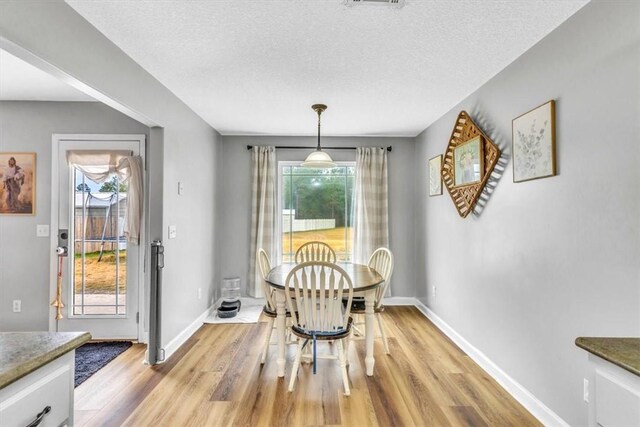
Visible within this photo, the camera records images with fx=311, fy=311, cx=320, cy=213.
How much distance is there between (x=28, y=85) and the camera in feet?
9.01

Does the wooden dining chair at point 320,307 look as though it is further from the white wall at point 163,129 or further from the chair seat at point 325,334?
the white wall at point 163,129

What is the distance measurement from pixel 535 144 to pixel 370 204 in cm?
252

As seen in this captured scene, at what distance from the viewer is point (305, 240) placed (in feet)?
15.2

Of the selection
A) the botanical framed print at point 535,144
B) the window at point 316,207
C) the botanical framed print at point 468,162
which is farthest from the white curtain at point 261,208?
the botanical framed print at point 535,144

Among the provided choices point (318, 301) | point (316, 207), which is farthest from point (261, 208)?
point (318, 301)

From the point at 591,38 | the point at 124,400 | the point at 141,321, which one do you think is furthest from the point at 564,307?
the point at 141,321

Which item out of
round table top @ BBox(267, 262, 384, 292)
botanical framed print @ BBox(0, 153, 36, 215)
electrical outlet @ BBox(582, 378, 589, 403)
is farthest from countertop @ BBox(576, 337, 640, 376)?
botanical framed print @ BBox(0, 153, 36, 215)

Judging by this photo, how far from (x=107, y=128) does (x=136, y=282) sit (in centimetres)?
157

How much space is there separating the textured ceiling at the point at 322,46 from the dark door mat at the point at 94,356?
2502mm

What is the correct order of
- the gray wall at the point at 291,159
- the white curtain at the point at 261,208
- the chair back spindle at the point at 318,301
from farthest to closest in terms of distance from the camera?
the gray wall at the point at 291,159 → the white curtain at the point at 261,208 → the chair back spindle at the point at 318,301

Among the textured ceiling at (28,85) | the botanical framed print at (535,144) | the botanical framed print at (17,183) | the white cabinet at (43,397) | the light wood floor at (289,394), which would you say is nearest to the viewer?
the white cabinet at (43,397)

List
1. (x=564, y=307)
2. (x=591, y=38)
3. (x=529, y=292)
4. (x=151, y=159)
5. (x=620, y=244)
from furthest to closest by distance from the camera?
(x=151, y=159) → (x=529, y=292) → (x=564, y=307) → (x=591, y=38) → (x=620, y=244)

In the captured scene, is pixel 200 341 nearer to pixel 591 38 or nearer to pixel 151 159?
pixel 151 159

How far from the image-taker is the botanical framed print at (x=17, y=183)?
10.0 ft
